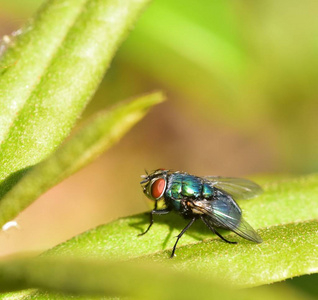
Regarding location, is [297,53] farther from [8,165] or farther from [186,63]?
[8,165]

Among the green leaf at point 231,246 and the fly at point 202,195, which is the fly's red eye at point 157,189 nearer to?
the fly at point 202,195

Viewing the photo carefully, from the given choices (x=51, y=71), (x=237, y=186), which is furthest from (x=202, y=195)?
(x=51, y=71)

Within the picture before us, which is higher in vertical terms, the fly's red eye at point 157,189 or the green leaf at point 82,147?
the green leaf at point 82,147

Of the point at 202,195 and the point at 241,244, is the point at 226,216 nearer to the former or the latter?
the point at 202,195

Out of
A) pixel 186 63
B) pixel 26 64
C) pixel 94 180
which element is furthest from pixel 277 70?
pixel 26 64

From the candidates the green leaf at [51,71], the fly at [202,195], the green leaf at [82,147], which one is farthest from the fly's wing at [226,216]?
the green leaf at [82,147]

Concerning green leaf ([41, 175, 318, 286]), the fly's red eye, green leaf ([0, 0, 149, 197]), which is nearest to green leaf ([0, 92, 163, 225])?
green leaf ([0, 0, 149, 197])

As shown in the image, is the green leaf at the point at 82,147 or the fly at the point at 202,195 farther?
the fly at the point at 202,195
